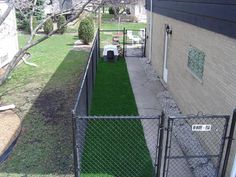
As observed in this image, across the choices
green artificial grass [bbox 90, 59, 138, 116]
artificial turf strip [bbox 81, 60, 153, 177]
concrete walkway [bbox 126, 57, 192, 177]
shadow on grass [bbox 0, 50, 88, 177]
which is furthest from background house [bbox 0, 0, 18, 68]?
artificial turf strip [bbox 81, 60, 153, 177]

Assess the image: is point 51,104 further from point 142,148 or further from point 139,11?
point 139,11

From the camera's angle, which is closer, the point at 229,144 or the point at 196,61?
the point at 229,144

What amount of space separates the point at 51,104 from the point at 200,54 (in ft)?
16.2

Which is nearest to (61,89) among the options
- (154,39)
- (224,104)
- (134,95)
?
(134,95)

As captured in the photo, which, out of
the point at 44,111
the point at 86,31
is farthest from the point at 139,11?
the point at 44,111

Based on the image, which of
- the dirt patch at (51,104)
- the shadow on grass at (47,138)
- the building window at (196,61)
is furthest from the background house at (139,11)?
the building window at (196,61)

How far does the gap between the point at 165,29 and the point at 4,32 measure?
810 centimetres

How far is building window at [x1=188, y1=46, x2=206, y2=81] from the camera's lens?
737cm

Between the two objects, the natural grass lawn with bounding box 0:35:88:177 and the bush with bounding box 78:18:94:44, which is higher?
the bush with bounding box 78:18:94:44

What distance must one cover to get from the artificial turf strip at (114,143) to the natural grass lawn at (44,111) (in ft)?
1.67

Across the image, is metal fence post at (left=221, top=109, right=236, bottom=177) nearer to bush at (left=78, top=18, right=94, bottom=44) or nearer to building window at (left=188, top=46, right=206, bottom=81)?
building window at (left=188, top=46, right=206, bottom=81)

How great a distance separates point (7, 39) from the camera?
15312mm

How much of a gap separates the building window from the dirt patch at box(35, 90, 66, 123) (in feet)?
13.1

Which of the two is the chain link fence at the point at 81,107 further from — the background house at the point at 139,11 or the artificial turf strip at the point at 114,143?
the background house at the point at 139,11
